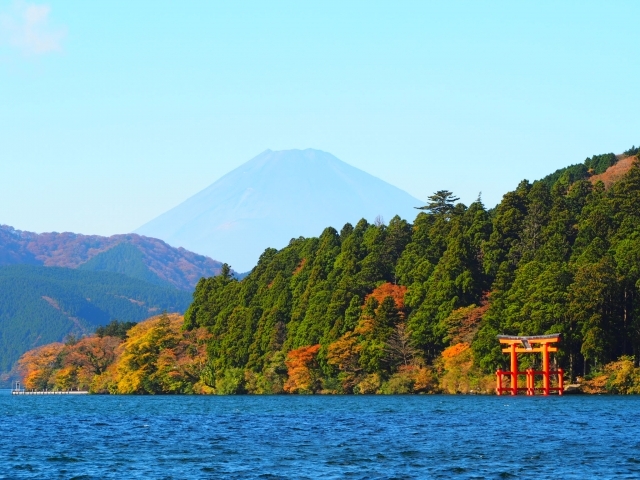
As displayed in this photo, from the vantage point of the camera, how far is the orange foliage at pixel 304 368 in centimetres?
10038

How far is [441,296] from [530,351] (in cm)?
1480

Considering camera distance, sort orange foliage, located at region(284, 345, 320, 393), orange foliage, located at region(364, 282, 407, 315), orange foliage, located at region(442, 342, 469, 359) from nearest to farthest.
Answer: orange foliage, located at region(442, 342, 469, 359) → orange foliage, located at region(364, 282, 407, 315) → orange foliage, located at region(284, 345, 320, 393)

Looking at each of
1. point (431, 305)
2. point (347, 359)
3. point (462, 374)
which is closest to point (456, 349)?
point (462, 374)

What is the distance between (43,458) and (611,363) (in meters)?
51.7

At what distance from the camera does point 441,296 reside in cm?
9406

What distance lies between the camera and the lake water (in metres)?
35.9

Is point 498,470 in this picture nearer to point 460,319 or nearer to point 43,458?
point 43,458

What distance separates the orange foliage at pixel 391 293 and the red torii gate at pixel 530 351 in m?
17.3

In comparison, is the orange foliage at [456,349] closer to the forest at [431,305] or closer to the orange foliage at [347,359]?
the forest at [431,305]

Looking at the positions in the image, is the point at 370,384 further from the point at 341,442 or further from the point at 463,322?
the point at 341,442

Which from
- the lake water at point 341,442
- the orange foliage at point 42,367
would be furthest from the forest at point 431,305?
the orange foliage at point 42,367

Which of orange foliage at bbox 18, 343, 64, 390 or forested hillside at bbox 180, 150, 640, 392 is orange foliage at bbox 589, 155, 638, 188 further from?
orange foliage at bbox 18, 343, 64, 390

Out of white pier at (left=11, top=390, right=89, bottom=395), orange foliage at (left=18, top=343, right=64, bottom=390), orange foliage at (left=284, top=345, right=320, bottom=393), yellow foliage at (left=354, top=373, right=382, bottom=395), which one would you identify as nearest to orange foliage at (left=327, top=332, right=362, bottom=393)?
yellow foliage at (left=354, top=373, right=382, bottom=395)

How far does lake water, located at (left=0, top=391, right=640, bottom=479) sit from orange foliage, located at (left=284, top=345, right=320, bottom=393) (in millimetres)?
28802
